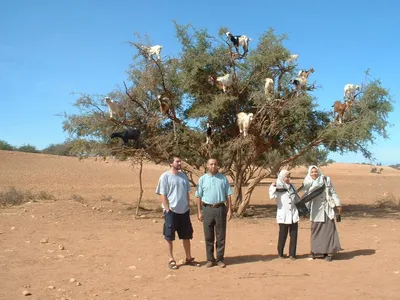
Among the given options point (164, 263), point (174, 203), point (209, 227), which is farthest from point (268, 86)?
point (164, 263)

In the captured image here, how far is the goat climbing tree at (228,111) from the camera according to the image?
12.2m

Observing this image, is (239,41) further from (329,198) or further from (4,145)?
(4,145)

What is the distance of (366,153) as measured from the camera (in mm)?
13289

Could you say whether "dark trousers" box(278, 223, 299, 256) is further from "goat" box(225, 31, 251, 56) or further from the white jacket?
"goat" box(225, 31, 251, 56)

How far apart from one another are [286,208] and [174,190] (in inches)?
75.5

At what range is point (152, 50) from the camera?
12375mm

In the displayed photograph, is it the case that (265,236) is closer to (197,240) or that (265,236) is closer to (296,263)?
(197,240)

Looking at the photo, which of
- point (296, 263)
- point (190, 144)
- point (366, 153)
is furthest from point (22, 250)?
point (366, 153)

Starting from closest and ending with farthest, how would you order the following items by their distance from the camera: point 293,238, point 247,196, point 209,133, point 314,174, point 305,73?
point 293,238
point 314,174
point 305,73
point 209,133
point 247,196

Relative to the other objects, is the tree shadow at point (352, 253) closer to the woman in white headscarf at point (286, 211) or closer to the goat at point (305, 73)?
the woman in white headscarf at point (286, 211)

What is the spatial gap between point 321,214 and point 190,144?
7.07 m

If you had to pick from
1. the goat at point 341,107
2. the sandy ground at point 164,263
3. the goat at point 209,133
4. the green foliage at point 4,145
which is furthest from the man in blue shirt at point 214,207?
the green foliage at point 4,145

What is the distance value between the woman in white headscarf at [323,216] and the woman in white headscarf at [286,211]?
31 centimetres

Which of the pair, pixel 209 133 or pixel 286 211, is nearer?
pixel 286 211
